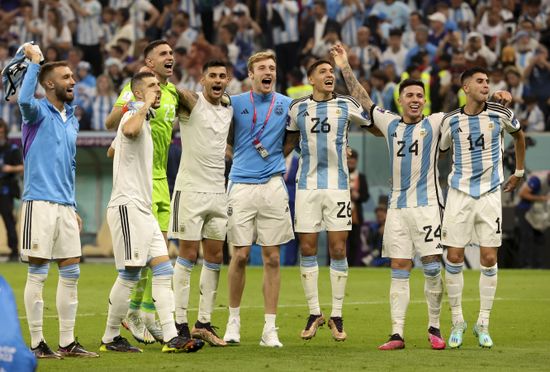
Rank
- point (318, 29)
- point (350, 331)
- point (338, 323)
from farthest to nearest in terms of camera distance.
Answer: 1. point (318, 29)
2. point (350, 331)
3. point (338, 323)

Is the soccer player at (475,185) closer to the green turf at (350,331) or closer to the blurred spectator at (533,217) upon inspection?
the green turf at (350,331)

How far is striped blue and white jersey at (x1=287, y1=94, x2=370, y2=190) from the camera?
11859mm

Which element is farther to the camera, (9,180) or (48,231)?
(9,180)

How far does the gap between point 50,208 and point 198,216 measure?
161cm

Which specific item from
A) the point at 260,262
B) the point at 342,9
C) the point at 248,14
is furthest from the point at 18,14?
the point at 260,262

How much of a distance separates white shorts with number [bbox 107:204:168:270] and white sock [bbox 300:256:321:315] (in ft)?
6.60

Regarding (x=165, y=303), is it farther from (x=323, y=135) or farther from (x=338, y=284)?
(x=323, y=135)

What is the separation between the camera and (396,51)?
24.3 metres

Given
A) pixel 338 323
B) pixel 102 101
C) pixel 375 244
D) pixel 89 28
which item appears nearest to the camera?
pixel 338 323

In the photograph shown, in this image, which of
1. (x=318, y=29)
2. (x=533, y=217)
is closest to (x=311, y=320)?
(x=533, y=217)

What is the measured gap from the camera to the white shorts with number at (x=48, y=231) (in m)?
10.2

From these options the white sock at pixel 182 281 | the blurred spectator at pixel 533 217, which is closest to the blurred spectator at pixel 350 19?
the blurred spectator at pixel 533 217

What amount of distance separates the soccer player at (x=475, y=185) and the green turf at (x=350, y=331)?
66 cm

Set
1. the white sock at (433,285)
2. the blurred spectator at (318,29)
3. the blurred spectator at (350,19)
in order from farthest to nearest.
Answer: the blurred spectator at (350,19) → the blurred spectator at (318,29) → the white sock at (433,285)
